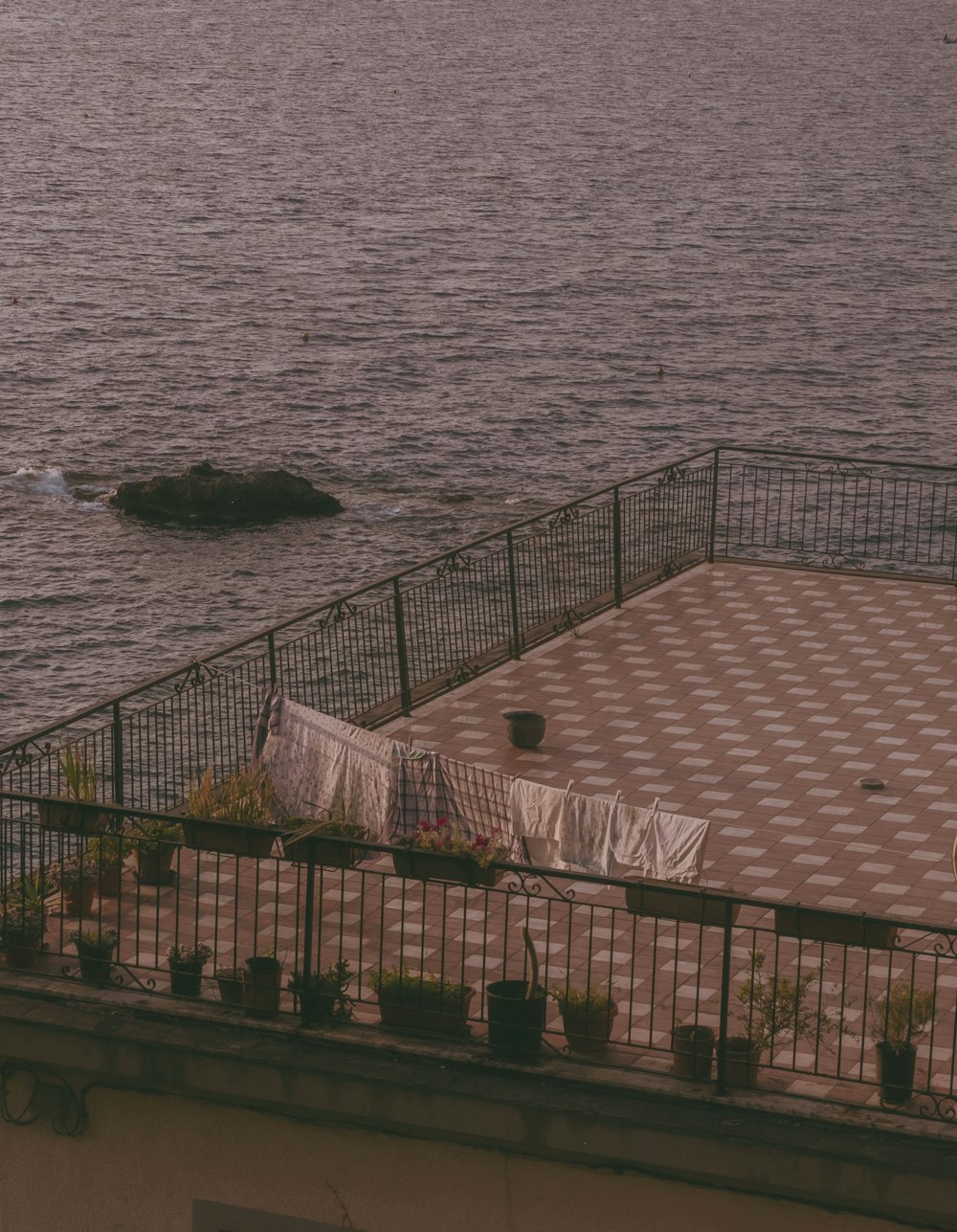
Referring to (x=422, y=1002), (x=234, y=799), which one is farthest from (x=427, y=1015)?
(x=234, y=799)

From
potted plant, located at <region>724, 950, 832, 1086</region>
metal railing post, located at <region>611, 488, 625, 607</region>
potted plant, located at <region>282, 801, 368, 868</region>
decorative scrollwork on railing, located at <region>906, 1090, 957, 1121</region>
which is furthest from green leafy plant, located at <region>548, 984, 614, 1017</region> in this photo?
metal railing post, located at <region>611, 488, 625, 607</region>

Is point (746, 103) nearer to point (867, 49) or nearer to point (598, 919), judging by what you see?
point (867, 49)

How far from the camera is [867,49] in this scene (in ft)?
537

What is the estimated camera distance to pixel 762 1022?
1334 centimetres

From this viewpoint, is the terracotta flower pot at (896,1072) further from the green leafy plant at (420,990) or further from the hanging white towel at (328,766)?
the hanging white towel at (328,766)

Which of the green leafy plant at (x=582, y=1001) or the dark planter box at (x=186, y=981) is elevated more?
the green leafy plant at (x=582, y=1001)

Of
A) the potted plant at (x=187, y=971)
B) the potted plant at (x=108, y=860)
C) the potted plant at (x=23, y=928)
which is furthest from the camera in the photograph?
the potted plant at (x=108, y=860)

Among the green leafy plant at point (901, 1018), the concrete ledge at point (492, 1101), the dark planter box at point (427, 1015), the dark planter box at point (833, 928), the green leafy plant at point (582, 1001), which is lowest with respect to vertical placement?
the concrete ledge at point (492, 1101)

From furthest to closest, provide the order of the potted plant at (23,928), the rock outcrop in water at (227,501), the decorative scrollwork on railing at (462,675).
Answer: the rock outcrop in water at (227,501), the decorative scrollwork on railing at (462,675), the potted plant at (23,928)

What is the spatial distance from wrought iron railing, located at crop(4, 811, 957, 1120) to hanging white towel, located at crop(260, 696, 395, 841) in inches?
22.1

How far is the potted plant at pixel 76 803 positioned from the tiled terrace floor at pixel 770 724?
484cm

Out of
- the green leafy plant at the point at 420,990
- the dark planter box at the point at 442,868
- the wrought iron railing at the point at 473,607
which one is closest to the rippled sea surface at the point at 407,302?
the wrought iron railing at the point at 473,607

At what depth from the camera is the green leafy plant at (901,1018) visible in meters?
12.9

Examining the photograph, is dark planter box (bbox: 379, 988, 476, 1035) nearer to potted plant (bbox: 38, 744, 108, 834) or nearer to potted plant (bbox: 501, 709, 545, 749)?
potted plant (bbox: 38, 744, 108, 834)
